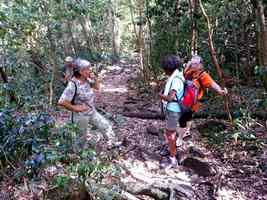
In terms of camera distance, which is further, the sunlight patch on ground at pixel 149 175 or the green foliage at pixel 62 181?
the sunlight patch on ground at pixel 149 175

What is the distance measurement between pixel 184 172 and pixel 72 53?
1263 centimetres

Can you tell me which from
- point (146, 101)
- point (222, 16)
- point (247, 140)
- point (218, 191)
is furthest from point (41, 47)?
point (218, 191)

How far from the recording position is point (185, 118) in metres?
6.12

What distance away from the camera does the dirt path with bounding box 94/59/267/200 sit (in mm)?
4934

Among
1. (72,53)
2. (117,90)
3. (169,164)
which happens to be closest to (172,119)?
(169,164)

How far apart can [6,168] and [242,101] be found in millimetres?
5626

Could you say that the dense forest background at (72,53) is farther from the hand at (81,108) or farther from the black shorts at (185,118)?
the black shorts at (185,118)

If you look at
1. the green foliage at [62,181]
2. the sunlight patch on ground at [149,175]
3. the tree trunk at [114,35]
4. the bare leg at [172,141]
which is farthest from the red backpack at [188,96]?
the tree trunk at [114,35]

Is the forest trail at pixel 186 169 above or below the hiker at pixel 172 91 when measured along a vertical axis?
below

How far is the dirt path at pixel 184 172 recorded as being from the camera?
4934 millimetres

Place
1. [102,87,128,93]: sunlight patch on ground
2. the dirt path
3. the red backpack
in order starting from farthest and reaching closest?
1. [102,87,128,93]: sunlight patch on ground
2. the red backpack
3. the dirt path

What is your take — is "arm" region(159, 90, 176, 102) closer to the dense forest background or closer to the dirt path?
the dirt path

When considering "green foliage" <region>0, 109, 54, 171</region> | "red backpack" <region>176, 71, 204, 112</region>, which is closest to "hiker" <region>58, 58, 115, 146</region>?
"green foliage" <region>0, 109, 54, 171</region>

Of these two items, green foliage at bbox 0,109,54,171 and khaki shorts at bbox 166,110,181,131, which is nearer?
green foliage at bbox 0,109,54,171
